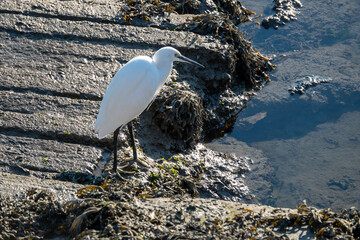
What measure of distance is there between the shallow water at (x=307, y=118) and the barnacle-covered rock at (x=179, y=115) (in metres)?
0.50

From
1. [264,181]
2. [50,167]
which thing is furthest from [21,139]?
[264,181]

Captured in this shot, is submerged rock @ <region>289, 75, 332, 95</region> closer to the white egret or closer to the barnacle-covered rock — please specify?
the barnacle-covered rock

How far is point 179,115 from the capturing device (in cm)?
524

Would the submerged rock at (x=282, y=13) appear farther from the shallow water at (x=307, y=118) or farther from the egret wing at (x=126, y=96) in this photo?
the egret wing at (x=126, y=96)

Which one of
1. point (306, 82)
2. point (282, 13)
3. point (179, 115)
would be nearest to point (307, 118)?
point (306, 82)

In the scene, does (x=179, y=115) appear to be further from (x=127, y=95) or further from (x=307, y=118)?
(x=307, y=118)

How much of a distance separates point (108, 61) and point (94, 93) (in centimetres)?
67

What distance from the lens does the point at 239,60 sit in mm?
6664

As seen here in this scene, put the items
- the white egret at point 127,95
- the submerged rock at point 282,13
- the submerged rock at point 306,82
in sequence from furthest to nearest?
the submerged rock at point 282,13
the submerged rock at point 306,82
the white egret at point 127,95

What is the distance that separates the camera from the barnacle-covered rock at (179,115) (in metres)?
5.21

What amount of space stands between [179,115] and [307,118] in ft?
6.14

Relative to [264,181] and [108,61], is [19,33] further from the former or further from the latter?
[264,181]

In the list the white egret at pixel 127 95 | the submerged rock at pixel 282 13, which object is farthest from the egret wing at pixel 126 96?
the submerged rock at pixel 282 13

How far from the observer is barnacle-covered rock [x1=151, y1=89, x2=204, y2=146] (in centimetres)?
521
